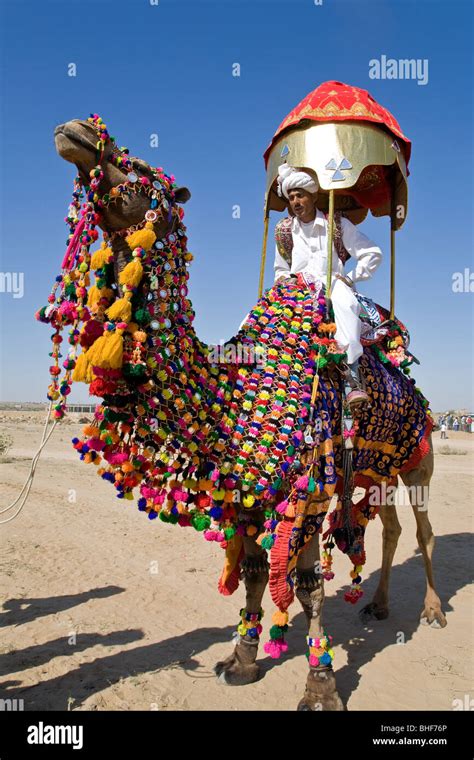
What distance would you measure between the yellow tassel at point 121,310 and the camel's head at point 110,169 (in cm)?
46

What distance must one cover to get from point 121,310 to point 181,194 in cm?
85

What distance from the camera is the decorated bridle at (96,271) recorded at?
2.77m

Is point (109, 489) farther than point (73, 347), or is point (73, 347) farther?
point (109, 489)

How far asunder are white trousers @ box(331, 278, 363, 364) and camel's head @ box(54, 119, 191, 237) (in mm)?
1534

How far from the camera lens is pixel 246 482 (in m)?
3.32

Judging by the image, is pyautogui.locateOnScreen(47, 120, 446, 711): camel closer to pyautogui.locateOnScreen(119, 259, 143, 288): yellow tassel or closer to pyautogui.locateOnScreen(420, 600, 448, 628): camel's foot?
pyautogui.locateOnScreen(119, 259, 143, 288): yellow tassel

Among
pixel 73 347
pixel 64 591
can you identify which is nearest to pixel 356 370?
pixel 73 347

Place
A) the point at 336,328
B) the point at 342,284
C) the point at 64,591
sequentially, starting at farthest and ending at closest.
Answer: the point at 64,591
the point at 342,284
the point at 336,328

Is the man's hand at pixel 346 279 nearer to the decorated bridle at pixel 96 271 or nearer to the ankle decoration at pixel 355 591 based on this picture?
the decorated bridle at pixel 96 271

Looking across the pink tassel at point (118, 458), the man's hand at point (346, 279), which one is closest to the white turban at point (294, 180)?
the man's hand at point (346, 279)

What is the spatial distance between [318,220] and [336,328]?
0.96 metres

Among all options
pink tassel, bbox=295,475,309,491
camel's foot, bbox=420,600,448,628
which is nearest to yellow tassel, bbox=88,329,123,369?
pink tassel, bbox=295,475,309,491

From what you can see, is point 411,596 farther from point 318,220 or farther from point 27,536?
point 27,536

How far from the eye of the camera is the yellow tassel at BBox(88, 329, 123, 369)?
268cm
